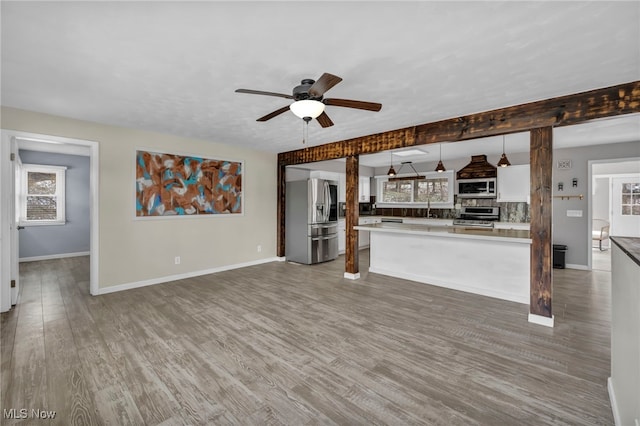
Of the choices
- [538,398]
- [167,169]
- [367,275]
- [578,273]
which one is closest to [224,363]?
[538,398]

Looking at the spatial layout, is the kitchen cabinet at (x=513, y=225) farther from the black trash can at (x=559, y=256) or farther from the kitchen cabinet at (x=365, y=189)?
A: the kitchen cabinet at (x=365, y=189)

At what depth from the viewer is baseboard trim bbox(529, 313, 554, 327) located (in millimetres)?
3034

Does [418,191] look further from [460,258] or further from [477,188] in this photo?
[460,258]

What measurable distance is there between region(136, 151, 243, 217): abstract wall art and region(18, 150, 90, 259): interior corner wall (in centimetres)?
376

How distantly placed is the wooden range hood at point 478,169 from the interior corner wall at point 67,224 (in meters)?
9.13

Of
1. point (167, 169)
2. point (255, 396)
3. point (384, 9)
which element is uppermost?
point (384, 9)

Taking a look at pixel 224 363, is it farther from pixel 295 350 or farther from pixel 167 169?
pixel 167 169

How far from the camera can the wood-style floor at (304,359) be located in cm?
179

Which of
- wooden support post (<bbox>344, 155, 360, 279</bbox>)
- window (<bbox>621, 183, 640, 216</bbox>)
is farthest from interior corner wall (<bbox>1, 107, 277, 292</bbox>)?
window (<bbox>621, 183, 640, 216</bbox>)

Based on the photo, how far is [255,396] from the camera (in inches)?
75.5

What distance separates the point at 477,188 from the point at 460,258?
10.00ft

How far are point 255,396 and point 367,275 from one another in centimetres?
342

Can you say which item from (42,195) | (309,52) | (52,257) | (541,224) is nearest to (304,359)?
(309,52)

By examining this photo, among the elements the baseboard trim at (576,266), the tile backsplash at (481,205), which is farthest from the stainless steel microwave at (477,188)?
the baseboard trim at (576,266)
